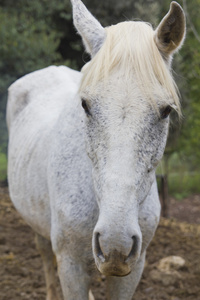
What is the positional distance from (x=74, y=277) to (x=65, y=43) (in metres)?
6.85

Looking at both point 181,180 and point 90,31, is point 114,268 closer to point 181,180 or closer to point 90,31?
point 90,31

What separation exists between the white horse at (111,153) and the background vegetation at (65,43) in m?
3.86

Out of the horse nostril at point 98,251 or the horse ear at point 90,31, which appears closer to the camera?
the horse nostril at point 98,251

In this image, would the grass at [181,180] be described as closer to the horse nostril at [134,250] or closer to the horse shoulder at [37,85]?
the horse shoulder at [37,85]

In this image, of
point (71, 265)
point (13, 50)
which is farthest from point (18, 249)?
point (13, 50)

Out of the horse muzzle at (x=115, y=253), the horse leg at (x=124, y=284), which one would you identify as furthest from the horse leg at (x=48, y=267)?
the horse muzzle at (x=115, y=253)

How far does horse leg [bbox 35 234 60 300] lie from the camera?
12.4 ft

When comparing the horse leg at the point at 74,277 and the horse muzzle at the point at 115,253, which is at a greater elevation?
the horse muzzle at the point at 115,253

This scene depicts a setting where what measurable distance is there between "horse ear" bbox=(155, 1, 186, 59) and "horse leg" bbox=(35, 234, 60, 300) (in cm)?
234

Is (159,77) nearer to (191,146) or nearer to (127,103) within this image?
(127,103)

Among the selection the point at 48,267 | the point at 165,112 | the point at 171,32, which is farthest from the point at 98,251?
the point at 48,267

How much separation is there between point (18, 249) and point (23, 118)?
5.89 feet

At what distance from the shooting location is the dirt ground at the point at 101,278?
404 centimetres

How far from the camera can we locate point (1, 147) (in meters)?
6.32
